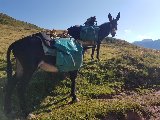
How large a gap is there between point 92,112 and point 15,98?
11.9 ft

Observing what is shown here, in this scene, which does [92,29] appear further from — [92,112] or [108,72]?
[92,112]

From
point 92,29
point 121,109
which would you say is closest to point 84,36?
point 92,29

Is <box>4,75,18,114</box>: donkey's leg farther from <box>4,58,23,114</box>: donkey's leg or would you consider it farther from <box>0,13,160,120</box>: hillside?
<box>0,13,160,120</box>: hillside

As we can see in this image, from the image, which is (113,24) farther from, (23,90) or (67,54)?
(23,90)

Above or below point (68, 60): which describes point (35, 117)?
below

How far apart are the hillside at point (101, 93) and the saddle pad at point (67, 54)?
1.67 m

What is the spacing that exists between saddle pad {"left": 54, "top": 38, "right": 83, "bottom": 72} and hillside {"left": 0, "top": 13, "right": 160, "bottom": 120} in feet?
5.49

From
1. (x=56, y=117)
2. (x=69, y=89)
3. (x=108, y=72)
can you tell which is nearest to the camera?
(x=56, y=117)

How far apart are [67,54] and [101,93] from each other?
3.49 meters

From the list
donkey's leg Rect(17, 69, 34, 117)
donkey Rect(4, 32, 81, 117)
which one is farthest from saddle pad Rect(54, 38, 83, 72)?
donkey's leg Rect(17, 69, 34, 117)

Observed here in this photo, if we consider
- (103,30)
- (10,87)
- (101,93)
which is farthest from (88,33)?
(10,87)

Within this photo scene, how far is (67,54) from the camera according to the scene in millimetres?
15086

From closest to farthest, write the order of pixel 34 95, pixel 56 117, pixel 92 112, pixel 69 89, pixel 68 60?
pixel 56 117 → pixel 92 112 → pixel 68 60 → pixel 34 95 → pixel 69 89

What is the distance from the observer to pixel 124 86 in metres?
19.5
